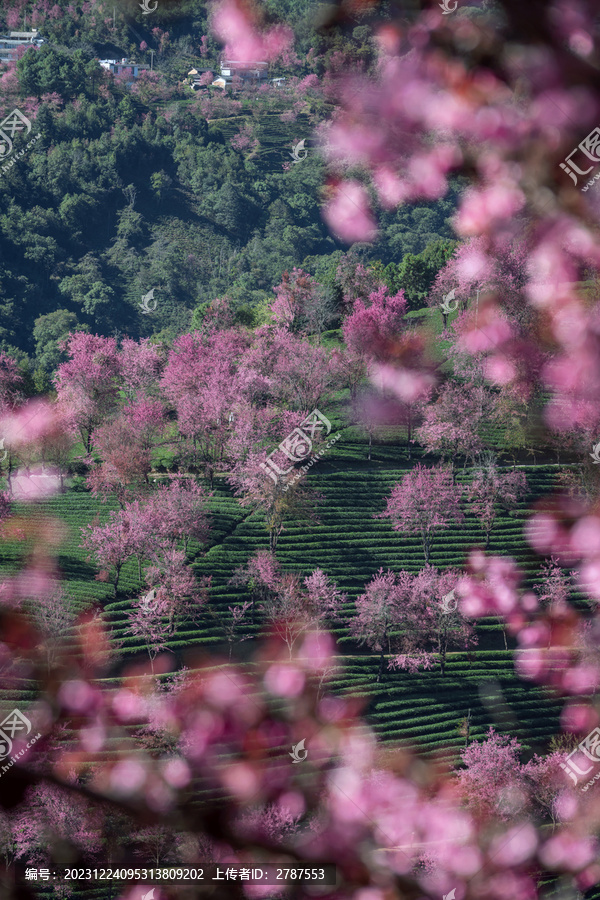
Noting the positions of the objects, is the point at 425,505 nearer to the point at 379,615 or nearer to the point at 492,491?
the point at 492,491

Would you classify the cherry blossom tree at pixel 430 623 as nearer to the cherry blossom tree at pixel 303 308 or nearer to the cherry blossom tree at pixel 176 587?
the cherry blossom tree at pixel 176 587

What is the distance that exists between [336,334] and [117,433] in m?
18.2

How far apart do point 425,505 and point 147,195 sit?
66.7 m

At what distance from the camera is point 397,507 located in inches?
1387

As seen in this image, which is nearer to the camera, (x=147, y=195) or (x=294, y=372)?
(x=294, y=372)

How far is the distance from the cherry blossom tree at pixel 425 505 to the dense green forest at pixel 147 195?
2946 cm

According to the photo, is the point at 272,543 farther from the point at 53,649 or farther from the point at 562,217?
the point at 562,217

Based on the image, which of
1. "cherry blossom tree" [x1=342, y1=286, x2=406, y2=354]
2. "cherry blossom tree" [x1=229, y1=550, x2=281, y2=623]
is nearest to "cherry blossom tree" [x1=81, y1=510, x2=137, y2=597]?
"cherry blossom tree" [x1=229, y1=550, x2=281, y2=623]

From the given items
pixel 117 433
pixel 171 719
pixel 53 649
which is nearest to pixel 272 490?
pixel 117 433

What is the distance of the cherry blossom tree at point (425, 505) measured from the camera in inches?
1378

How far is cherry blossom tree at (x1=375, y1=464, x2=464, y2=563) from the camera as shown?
115 feet

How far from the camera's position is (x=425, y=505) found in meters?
35.0

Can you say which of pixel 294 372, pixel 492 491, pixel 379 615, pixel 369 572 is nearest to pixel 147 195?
pixel 294 372

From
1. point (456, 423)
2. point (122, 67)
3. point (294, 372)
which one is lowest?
point (122, 67)
